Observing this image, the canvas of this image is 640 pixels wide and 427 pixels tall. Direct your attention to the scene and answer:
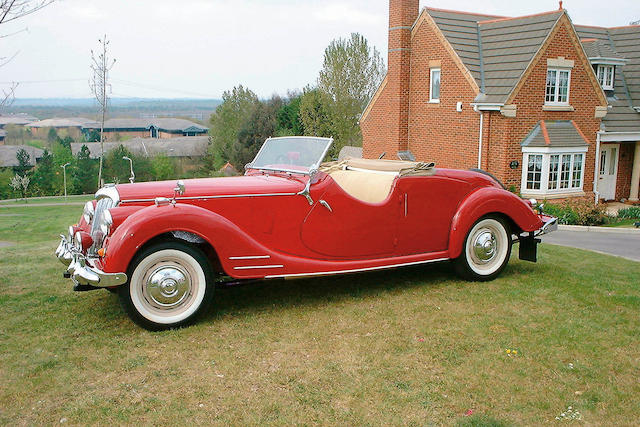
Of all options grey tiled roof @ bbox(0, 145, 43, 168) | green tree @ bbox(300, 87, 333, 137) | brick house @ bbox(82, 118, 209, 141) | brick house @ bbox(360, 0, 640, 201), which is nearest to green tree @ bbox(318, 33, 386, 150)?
green tree @ bbox(300, 87, 333, 137)

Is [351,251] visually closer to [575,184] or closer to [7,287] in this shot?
[7,287]

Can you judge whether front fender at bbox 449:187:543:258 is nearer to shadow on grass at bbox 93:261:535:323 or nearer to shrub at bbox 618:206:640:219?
shadow on grass at bbox 93:261:535:323

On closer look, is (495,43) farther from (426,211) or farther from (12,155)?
(12,155)

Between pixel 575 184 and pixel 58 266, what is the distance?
18.7 metres

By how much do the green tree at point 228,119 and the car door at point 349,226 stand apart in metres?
61.3

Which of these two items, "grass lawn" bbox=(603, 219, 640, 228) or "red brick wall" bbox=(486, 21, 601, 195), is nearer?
"grass lawn" bbox=(603, 219, 640, 228)

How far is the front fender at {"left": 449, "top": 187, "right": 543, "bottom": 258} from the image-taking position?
643 centimetres

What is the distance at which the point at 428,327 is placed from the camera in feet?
16.7

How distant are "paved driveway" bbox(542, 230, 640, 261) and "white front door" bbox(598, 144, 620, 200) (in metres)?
8.62

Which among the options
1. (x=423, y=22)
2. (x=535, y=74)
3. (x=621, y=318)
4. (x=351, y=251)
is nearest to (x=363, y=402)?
(x=351, y=251)

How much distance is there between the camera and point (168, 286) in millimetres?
4957

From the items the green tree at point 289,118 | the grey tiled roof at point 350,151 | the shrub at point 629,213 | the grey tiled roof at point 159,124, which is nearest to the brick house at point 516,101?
the shrub at point 629,213

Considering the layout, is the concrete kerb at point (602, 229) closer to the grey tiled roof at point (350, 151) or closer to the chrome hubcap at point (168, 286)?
the chrome hubcap at point (168, 286)

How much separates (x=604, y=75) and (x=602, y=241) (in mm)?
12590
